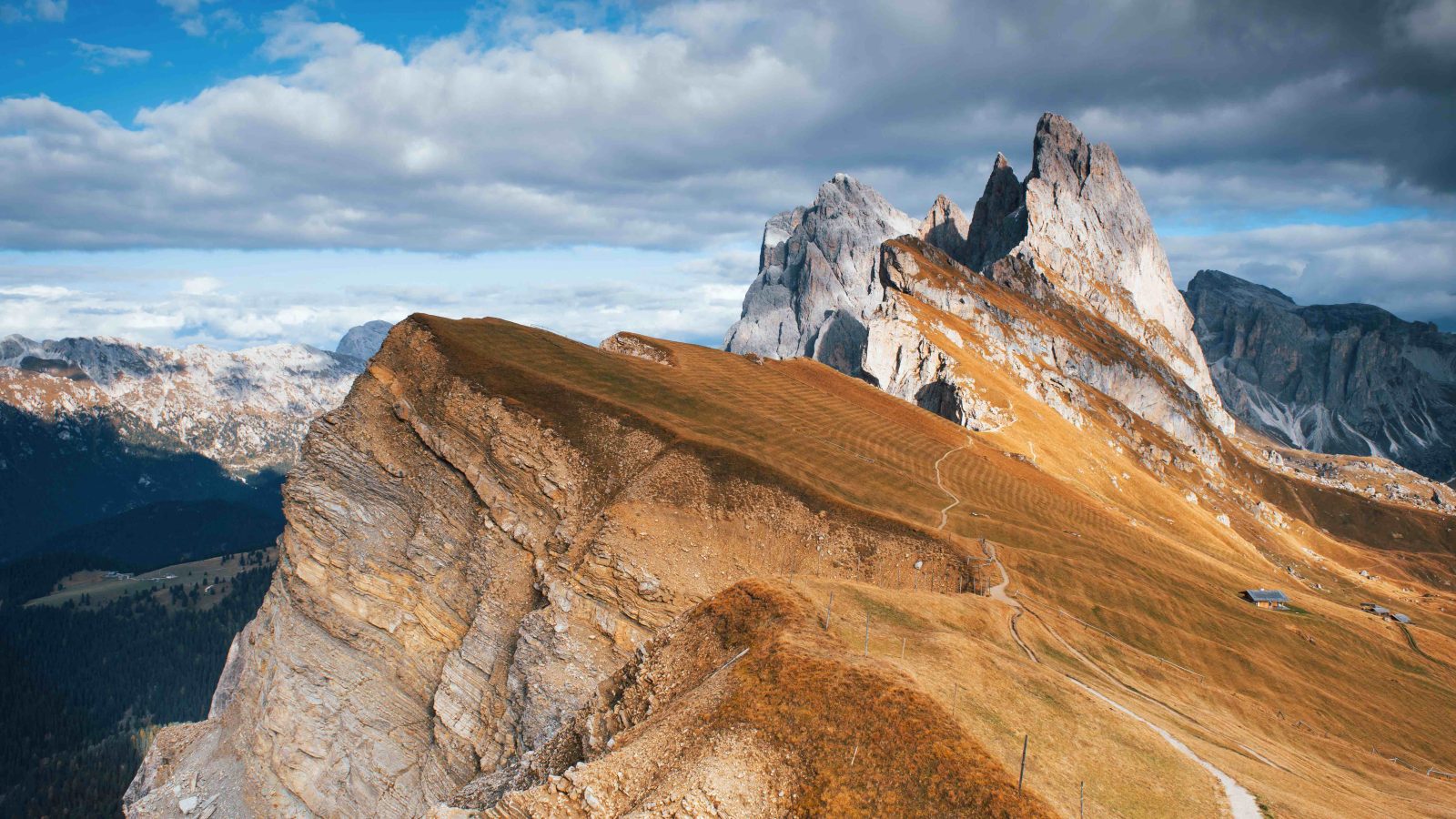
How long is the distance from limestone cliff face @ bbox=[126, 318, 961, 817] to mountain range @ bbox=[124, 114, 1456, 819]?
25 cm

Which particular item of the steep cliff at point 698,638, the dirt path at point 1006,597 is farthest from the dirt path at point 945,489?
the dirt path at point 1006,597

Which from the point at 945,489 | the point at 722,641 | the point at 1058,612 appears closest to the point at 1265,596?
the point at 945,489

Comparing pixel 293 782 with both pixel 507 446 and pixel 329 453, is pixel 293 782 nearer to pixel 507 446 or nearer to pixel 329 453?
pixel 329 453

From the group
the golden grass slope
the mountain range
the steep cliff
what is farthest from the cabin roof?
the steep cliff

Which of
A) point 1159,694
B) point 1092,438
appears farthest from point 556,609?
point 1092,438

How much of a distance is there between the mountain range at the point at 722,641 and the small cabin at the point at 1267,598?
77 centimetres

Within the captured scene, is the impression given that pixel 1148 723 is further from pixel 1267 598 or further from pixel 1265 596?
pixel 1265 596

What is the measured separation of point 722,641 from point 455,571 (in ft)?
132

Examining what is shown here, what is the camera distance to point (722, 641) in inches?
1091

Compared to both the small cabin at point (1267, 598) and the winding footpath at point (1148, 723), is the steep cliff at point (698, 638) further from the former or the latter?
the small cabin at point (1267, 598)

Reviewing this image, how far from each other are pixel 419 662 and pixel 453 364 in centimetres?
2654

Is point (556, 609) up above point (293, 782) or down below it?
above

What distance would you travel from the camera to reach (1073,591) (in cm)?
6362

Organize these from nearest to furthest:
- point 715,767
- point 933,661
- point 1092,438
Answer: point 715,767, point 933,661, point 1092,438
